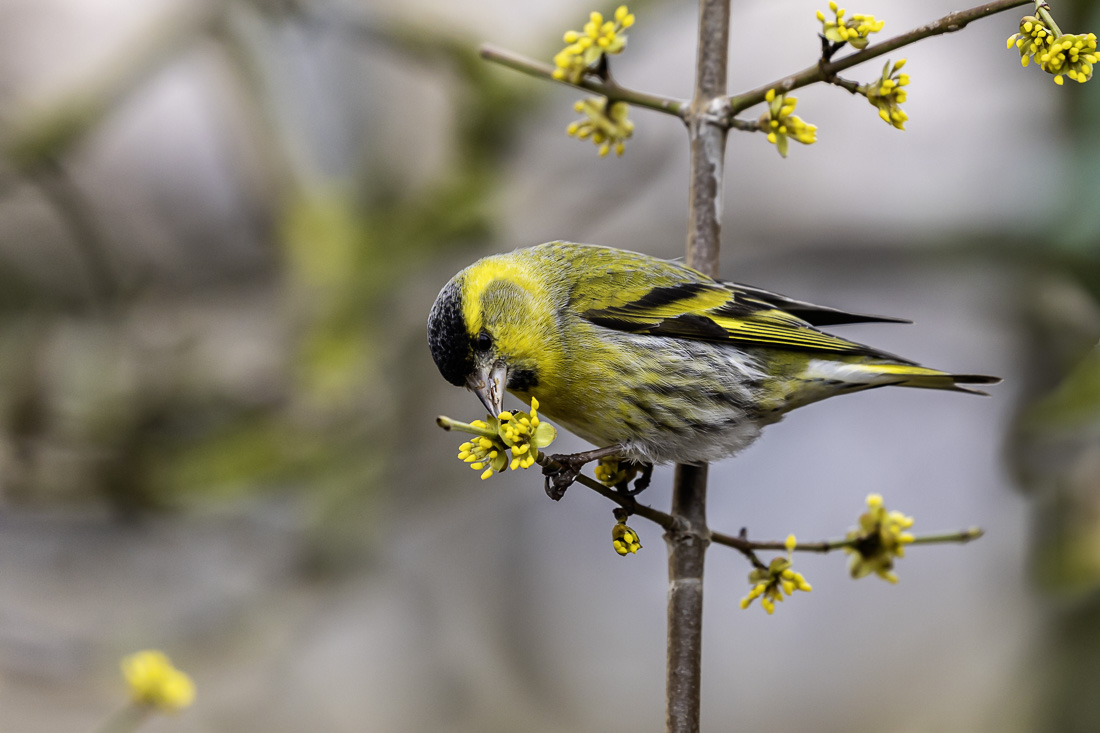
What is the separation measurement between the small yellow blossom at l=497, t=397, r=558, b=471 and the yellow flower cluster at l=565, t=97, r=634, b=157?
0.91 m

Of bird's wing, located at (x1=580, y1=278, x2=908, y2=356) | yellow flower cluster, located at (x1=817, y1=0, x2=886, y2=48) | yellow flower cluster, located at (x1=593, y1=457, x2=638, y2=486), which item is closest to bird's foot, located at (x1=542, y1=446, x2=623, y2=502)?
yellow flower cluster, located at (x1=593, y1=457, x2=638, y2=486)

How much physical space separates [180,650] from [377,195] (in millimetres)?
2743

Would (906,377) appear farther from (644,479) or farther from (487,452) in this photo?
(487,452)

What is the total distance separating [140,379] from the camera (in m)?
4.75

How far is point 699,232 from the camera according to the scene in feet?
6.94

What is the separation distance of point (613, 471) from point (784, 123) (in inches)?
36.7

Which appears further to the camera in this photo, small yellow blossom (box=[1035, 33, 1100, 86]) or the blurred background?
the blurred background

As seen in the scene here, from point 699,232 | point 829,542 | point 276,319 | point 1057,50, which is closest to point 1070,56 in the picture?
point 1057,50

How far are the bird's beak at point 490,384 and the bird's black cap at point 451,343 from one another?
0.09ft

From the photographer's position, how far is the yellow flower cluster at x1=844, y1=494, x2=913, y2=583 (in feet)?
5.86

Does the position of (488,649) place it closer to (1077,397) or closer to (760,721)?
(760,721)

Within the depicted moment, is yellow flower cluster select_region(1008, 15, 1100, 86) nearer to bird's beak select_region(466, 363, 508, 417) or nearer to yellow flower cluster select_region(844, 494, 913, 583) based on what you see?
yellow flower cluster select_region(844, 494, 913, 583)

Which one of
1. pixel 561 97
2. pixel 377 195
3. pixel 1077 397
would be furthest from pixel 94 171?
pixel 1077 397

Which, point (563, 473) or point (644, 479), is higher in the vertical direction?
point (644, 479)
